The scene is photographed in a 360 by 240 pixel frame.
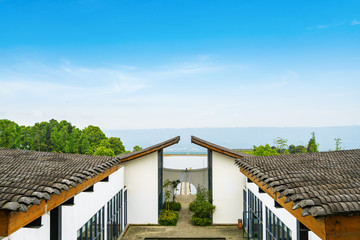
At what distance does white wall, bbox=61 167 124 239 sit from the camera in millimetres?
7363

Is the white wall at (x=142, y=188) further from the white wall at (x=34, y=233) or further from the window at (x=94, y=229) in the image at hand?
the white wall at (x=34, y=233)

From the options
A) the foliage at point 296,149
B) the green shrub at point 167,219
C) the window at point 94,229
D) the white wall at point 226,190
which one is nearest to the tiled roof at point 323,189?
the window at point 94,229

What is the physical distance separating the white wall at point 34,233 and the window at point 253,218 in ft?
27.5

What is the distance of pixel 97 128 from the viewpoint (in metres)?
67.8

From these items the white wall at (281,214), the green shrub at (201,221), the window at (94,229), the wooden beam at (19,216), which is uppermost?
the wooden beam at (19,216)

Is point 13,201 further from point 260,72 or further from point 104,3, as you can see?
point 260,72

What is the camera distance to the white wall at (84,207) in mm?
7363

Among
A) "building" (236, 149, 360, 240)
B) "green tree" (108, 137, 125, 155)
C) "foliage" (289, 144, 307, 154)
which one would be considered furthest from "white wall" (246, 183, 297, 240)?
"green tree" (108, 137, 125, 155)

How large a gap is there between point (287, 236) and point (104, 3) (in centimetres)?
3081

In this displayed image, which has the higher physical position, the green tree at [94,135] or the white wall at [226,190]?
the green tree at [94,135]

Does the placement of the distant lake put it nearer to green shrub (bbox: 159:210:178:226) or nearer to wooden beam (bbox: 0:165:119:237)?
green shrub (bbox: 159:210:178:226)

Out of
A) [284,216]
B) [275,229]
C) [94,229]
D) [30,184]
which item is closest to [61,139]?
[94,229]

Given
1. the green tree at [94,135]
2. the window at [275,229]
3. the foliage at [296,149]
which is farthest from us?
the green tree at [94,135]

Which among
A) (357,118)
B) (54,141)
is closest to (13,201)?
(357,118)
